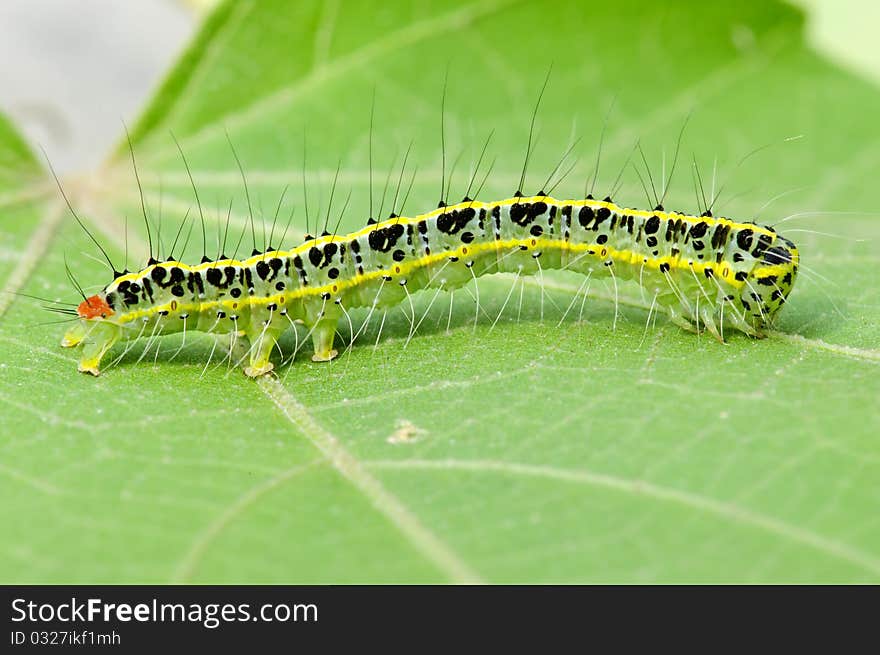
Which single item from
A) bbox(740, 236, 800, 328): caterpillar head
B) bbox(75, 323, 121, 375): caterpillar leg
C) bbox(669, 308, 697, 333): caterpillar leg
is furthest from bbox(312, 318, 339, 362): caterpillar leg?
bbox(740, 236, 800, 328): caterpillar head

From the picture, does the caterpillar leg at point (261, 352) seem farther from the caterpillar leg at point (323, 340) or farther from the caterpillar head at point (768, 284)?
the caterpillar head at point (768, 284)

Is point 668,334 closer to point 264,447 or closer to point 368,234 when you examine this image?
point 368,234

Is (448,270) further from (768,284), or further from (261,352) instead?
A: (768,284)

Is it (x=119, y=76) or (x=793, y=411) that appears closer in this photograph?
(x=793, y=411)

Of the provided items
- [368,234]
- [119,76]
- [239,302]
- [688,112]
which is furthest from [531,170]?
[119,76]

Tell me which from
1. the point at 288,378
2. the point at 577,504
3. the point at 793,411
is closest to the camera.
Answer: the point at 577,504

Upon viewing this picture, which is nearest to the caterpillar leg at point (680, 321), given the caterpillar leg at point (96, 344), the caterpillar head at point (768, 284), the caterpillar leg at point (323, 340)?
the caterpillar head at point (768, 284)
